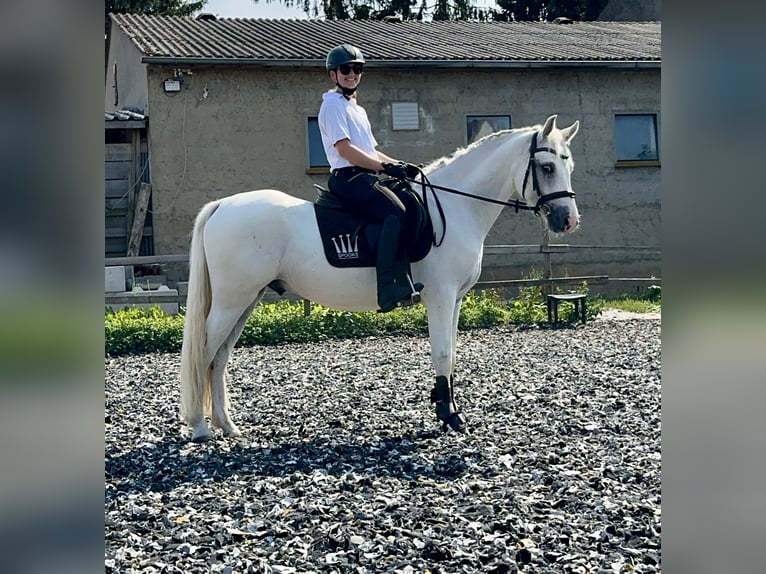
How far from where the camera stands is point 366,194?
643 centimetres

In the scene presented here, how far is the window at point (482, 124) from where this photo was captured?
19406mm

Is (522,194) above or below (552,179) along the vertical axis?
below

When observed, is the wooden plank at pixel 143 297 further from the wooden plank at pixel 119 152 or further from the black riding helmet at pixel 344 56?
the black riding helmet at pixel 344 56

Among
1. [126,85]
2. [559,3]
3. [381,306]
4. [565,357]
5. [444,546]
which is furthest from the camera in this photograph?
[559,3]

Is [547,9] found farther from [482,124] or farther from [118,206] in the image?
[118,206]

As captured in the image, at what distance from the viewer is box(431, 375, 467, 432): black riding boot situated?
6523 millimetres

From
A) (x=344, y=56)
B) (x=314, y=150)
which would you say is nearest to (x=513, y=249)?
(x=314, y=150)

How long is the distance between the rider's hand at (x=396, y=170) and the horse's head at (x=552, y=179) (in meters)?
0.97

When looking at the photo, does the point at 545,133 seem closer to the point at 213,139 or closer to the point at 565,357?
the point at 565,357

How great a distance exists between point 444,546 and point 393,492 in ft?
3.35

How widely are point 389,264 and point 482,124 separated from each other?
13.8 meters
